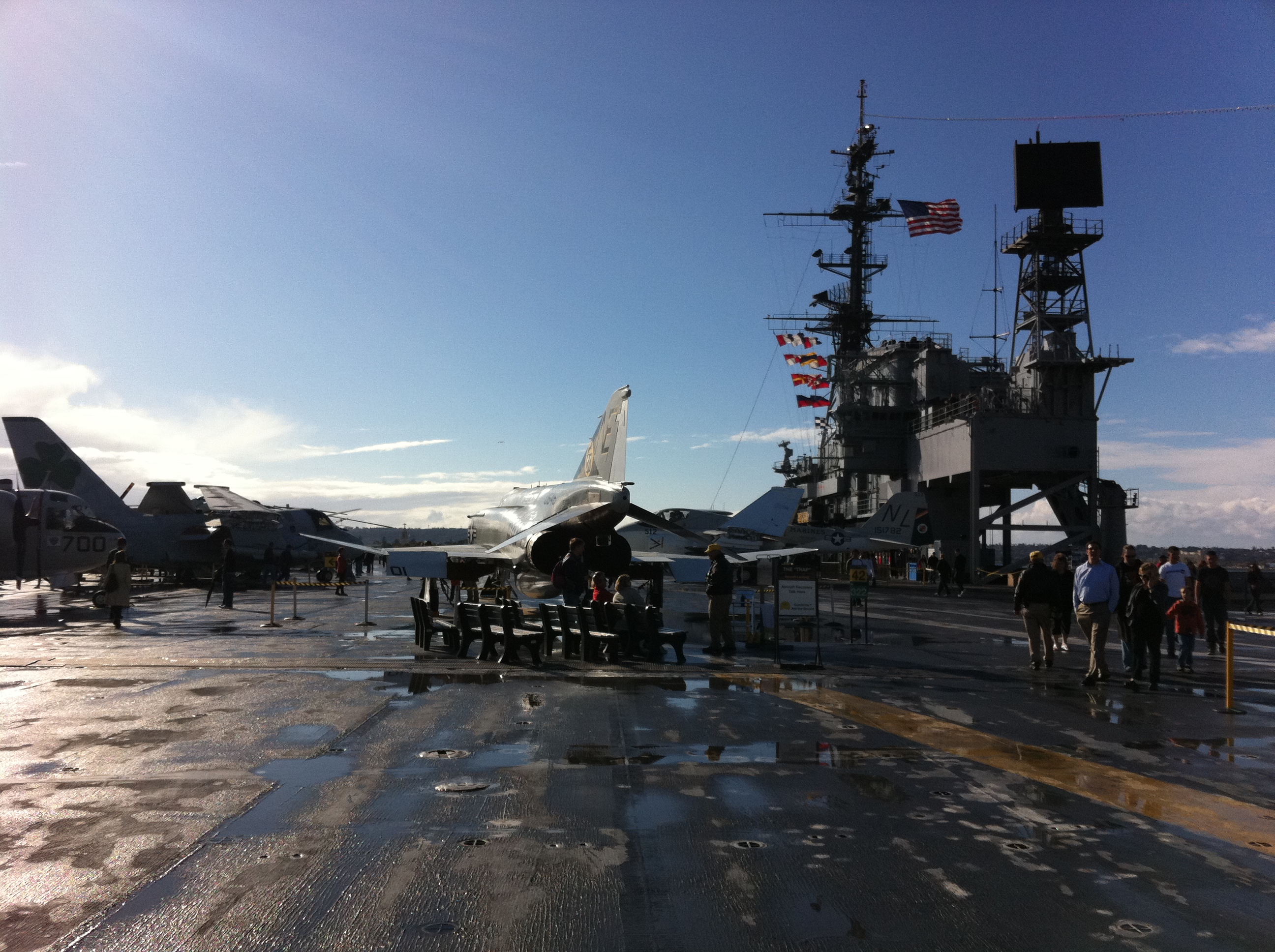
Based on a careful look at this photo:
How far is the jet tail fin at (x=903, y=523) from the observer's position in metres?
48.6

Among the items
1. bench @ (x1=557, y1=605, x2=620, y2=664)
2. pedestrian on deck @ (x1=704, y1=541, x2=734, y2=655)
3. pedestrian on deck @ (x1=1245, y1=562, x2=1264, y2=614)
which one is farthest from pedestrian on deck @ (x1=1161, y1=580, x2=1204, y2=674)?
pedestrian on deck @ (x1=1245, y1=562, x2=1264, y2=614)

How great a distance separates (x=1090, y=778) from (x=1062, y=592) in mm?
7784

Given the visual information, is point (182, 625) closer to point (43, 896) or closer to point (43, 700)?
point (43, 700)

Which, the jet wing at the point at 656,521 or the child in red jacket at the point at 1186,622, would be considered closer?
the child in red jacket at the point at 1186,622

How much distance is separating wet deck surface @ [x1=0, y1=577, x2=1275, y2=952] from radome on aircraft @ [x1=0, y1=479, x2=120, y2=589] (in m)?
15.4

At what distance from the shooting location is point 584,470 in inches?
1172

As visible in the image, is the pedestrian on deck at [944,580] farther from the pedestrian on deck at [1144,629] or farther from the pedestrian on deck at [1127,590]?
the pedestrian on deck at [1144,629]

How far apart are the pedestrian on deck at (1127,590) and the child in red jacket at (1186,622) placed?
0.68 m

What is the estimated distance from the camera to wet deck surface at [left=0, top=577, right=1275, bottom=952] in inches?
162

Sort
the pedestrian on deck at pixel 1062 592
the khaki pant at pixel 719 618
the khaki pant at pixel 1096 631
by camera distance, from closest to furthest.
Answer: the khaki pant at pixel 1096 631, the pedestrian on deck at pixel 1062 592, the khaki pant at pixel 719 618

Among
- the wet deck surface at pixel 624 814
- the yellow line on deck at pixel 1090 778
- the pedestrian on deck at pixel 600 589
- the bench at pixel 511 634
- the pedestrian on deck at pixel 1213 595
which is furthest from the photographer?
the pedestrian on deck at pixel 1213 595

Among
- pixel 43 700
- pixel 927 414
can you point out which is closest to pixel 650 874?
pixel 43 700

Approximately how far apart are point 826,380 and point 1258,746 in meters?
55.9

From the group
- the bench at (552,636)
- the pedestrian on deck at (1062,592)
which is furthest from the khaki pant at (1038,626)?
the bench at (552,636)
